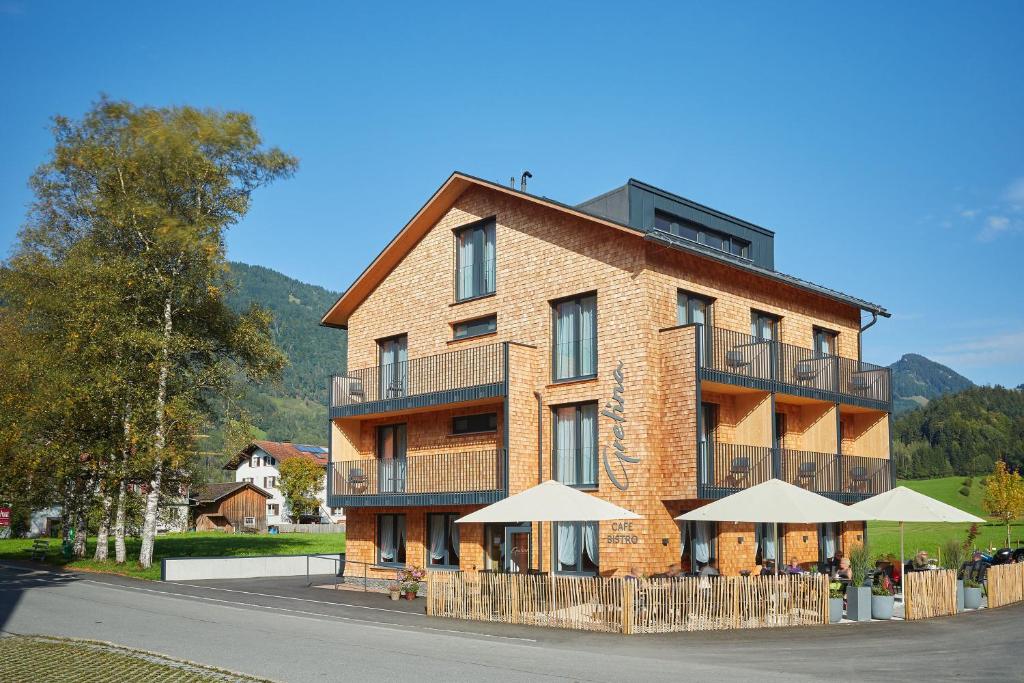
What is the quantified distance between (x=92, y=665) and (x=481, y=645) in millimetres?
6037

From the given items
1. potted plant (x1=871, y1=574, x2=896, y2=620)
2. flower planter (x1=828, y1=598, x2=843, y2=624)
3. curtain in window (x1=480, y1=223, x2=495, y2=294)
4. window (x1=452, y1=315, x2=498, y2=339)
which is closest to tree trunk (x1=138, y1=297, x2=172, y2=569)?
window (x1=452, y1=315, x2=498, y2=339)

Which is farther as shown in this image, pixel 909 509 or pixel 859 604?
pixel 909 509

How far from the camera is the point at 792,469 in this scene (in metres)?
26.6

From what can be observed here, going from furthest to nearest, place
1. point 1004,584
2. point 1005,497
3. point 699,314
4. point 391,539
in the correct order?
point 1005,497, point 391,539, point 699,314, point 1004,584

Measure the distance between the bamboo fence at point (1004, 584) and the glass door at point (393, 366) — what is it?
1642cm

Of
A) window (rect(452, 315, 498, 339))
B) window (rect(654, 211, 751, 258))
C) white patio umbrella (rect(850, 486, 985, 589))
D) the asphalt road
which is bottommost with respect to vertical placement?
the asphalt road

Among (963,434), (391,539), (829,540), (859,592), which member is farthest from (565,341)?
(963,434)

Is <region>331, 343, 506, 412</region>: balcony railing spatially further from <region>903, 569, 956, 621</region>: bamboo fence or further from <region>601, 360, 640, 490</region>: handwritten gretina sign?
<region>903, 569, 956, 621</region>: bamboo fence

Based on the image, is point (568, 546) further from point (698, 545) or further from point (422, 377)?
point (422, 377)


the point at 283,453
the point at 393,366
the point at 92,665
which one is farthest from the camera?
the point at 283,453

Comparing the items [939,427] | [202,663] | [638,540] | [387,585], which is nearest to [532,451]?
[638,540]

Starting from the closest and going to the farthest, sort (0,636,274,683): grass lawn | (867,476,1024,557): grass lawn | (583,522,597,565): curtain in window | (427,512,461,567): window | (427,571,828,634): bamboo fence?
(0,636,274,683): grass lawn, (427,571,828,634): bamboo fence, (583,522,597,565): curtain in window, (427,512,461,567): window, (867,476,1024,557): grass lawn

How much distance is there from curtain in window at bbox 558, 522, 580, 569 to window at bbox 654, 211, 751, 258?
29.7 feet

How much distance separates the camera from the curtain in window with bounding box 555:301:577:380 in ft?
86.4
